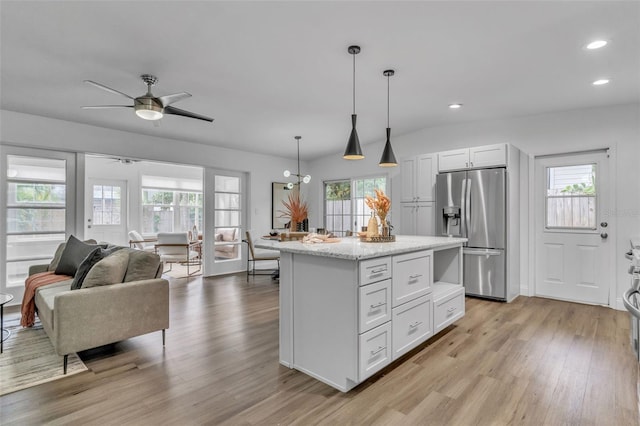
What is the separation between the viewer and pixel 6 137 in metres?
3.86

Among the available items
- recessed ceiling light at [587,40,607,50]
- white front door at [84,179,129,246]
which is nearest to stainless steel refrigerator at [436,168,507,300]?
recessed ceiling light at [587,40,607,50]

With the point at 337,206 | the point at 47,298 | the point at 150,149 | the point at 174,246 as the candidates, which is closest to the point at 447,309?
the point at 47,298

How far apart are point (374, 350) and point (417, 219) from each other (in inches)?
127

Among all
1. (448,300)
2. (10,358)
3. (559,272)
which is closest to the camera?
(10,358)

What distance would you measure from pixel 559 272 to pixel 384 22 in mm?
3998

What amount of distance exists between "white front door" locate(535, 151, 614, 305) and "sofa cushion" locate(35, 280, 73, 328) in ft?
17.9

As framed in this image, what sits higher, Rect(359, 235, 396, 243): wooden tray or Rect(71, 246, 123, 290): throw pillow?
Rect(359, 235, 396, 243): wooden tray

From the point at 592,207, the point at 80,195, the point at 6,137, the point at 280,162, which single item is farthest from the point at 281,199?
the point at 592,207

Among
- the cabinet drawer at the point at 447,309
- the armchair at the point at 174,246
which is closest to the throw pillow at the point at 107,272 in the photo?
the cabinet drawer at the point at 447,309

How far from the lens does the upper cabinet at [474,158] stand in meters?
4.21

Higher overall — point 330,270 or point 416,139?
point 416,139

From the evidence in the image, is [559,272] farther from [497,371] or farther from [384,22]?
[384,22]

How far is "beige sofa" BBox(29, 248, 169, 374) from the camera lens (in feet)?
7.61

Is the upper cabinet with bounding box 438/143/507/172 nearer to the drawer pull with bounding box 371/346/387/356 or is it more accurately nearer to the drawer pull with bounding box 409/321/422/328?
the drawer pull with bounding box 409/321/422/328
